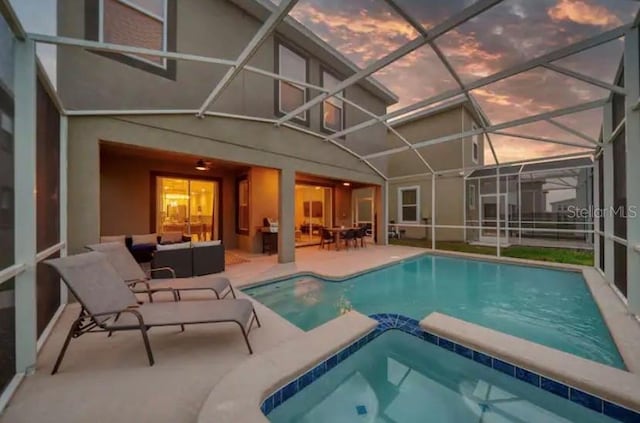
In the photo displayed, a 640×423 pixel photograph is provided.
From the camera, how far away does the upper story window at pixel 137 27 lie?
192 inches

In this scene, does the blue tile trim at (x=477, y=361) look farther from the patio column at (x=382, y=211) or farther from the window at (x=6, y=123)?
the patio column at (x=382, y=211)

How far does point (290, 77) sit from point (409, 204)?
30.0 ft

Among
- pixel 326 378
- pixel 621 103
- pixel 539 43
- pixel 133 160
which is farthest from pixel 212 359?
pixel 133 160

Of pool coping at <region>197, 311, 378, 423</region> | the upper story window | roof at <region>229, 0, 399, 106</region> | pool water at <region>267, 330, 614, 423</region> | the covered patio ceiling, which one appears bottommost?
pool water at <region>267, 330, 614, 423</region>

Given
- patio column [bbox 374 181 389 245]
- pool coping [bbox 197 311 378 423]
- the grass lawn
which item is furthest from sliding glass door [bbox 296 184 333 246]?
pool coping [bbox 197 311 378 423]

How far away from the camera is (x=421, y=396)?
9.16 ft

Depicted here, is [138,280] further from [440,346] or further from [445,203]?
[445,203]

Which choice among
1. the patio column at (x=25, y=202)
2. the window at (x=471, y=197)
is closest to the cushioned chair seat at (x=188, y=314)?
the patio column at (x=25, y=202)

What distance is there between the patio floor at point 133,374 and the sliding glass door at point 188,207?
5.33 m

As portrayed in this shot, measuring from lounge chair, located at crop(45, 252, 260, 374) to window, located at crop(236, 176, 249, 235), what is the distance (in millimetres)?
6806

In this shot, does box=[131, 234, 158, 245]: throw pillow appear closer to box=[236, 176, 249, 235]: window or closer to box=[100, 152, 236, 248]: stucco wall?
box=[100, 152, 236, 248]: stucco wall

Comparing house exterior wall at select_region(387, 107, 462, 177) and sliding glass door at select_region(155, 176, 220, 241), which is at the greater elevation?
house exterior wall at select_region(387, 107, 462, 177)

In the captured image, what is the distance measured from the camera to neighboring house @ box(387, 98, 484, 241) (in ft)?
43.7

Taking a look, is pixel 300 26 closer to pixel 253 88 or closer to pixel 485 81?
pixel 253 88
